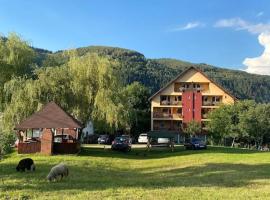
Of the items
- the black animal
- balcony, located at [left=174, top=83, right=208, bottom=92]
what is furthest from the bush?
balcony, located at [left=174, top=83, right=208, bottom=92]

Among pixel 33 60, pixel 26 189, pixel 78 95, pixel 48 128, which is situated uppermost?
pixel 33 60

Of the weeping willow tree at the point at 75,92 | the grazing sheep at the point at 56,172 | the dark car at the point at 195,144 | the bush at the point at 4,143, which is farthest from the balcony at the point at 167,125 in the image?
the grazing sheep at the point at 56,172

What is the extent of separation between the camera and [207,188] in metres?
17.3

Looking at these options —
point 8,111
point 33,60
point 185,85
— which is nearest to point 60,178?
point 8,111

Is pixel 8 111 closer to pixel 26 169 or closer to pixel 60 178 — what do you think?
pixel 26 169

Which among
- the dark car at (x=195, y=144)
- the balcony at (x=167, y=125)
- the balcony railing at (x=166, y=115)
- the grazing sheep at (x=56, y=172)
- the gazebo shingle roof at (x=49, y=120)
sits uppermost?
the balcony railing at (x=166, y=115)

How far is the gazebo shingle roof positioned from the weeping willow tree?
11.9 ft

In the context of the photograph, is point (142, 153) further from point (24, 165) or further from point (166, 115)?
point (166, 115)

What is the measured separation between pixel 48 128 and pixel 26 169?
15901 millimetres

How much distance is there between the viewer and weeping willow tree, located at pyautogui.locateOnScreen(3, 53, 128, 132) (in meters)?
44.1

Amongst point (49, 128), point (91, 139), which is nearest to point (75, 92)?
point (49, 128)

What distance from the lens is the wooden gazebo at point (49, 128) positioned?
1509 inches

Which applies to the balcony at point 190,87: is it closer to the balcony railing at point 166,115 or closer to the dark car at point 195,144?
the balcony railing at point 166,115

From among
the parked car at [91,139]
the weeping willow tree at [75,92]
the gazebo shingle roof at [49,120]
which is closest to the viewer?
the gazebo shingle roof at [49,120]
